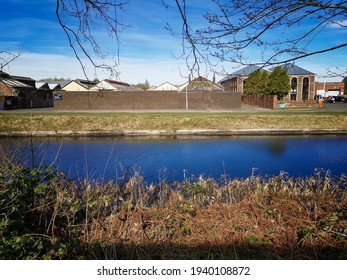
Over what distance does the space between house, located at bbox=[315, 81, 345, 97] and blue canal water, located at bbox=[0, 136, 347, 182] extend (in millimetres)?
48048

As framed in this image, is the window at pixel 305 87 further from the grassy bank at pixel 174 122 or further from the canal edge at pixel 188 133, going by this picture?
the canal edge at pixel 188 133

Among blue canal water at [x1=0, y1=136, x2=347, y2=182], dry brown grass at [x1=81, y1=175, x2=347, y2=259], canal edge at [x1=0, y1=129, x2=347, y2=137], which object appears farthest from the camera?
canal edge at [x1=0, y1=129, x2=347, y2=137]

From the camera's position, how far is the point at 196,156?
46.3 feet

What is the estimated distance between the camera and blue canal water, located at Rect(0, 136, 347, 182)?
36.2 ft

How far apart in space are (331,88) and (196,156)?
64.1 m

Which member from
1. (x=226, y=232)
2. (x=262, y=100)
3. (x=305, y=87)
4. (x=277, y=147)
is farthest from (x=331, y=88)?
(x=226, y=232)

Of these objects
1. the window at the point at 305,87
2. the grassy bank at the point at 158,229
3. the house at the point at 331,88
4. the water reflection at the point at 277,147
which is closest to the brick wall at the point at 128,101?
the water reflection at the point at 277,147

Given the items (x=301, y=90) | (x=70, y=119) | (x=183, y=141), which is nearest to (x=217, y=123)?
(x=183, y=141)

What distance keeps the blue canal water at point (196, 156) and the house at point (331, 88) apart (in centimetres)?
4805

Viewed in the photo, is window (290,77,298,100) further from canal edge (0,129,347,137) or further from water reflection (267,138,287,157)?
water reflection (267,138,287,157)

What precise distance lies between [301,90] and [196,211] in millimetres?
56801

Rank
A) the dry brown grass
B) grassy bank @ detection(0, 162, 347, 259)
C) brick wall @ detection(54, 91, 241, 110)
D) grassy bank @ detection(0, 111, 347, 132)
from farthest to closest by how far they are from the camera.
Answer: brick wall @ detection(54, 91, 241, 110)
grassy bank @ detection(0, 111, 347, 132)
the dry brown grass
grassy bank @ detection(0, 162, 347, 259)

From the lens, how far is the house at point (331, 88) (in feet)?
197

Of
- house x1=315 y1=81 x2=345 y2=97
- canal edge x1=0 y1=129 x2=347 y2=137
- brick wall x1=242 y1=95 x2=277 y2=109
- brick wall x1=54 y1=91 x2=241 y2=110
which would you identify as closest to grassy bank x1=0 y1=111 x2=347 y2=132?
canal edge x1=0 y1=129 x2=347 y2=137
